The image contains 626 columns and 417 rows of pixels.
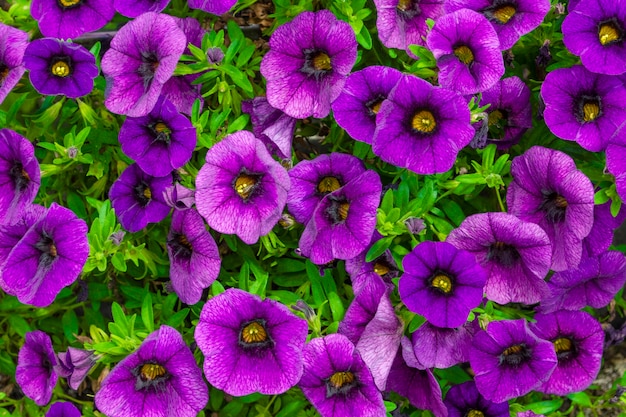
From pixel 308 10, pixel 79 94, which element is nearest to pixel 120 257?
pixel 79 94

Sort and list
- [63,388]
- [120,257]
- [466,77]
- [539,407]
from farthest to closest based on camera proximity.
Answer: [63,388] → [539,407] → [120,257] → [466,77]

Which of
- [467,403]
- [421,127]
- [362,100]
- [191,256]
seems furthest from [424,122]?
[467,403]

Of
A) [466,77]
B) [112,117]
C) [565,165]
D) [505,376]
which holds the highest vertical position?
[466,77]

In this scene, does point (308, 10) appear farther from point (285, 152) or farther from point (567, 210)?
point (567, 210)

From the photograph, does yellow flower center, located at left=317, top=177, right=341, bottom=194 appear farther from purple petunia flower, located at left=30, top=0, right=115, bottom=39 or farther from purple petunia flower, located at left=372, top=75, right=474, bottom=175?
purple petunia flower, located at left=30, top=0, right=115, bottom=39

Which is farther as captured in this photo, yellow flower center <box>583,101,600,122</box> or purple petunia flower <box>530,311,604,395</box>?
purple petunia flower <box>530,311,604,395</box>

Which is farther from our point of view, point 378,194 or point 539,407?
point 539,407

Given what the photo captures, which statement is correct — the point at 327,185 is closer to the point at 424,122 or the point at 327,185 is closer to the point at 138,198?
the point at 424,122

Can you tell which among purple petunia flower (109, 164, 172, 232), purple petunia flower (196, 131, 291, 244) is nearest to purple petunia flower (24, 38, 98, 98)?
purple petunia flower (109, 164, 172, 232)
